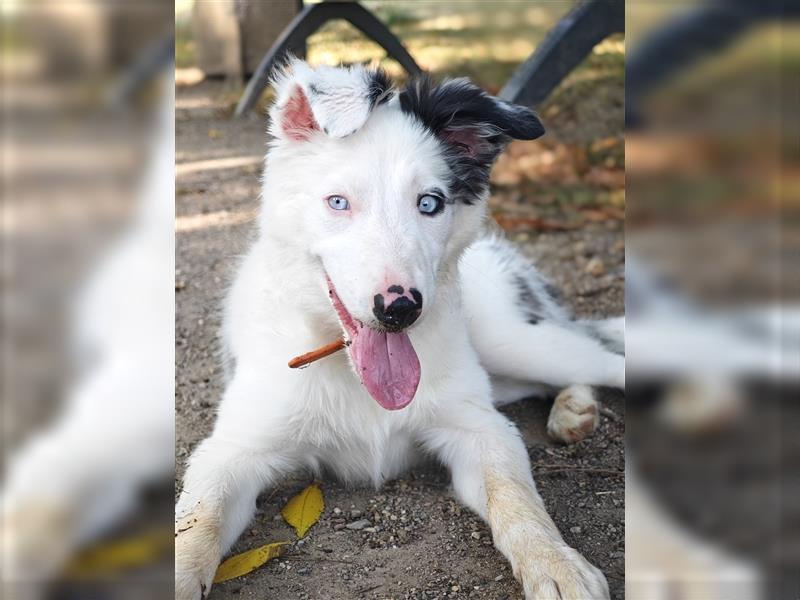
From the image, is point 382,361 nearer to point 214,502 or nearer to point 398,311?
point 398,311

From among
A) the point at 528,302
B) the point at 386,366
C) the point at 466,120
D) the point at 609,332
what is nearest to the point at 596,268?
the point at 609,332

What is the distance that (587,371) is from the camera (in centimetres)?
450

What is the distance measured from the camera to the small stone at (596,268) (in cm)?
604

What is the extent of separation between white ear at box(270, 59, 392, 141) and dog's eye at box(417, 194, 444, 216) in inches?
13.2

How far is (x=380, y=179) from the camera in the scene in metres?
3.01

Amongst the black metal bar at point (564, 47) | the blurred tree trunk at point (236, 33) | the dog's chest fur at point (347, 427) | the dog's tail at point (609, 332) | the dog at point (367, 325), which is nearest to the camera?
the dog at point (367, 325)

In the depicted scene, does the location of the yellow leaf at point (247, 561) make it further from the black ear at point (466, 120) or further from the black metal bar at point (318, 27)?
the black metal bar at point (318, 27)

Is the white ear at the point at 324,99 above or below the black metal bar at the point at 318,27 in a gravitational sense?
below

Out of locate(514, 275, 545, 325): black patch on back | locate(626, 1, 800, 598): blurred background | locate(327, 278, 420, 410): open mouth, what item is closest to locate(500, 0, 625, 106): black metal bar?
locate(514, 275, 545, 325): black patch on back

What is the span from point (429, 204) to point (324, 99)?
0.51 metres

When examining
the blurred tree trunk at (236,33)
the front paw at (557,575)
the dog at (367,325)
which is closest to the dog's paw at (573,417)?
the dog at (367,325)

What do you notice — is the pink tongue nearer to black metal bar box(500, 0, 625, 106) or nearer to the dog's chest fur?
the dog's chest fur

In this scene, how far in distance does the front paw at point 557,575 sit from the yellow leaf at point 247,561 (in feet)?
2.92

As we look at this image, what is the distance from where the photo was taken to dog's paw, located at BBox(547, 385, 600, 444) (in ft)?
13.2
